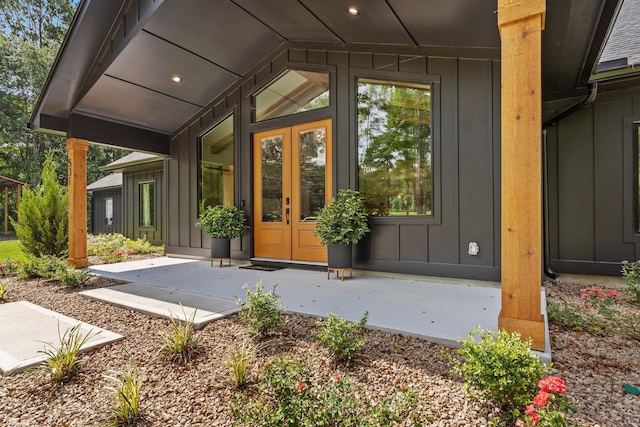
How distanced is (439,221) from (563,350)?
2.21m

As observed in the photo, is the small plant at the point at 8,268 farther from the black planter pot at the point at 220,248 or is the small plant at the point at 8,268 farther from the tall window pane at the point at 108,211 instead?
the tall window pane at the point at 108,211

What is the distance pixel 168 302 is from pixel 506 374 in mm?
3215

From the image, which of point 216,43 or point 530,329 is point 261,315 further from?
point 216,43

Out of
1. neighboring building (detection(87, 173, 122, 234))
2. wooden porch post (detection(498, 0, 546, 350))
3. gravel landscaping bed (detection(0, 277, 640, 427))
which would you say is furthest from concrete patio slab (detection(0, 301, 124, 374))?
neighboring building (detection(87, 173, 122, 234))

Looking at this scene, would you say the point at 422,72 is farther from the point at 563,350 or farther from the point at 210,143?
the point at 210,143

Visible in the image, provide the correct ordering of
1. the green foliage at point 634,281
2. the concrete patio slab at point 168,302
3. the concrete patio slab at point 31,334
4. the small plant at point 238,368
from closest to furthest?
the small plant at point 238,368, the concrete patio slab at point 31,334, the concrete patio slab at point 168,302, the green foliage at point 634,281

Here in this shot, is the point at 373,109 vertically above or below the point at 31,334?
above

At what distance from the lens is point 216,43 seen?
5.17m

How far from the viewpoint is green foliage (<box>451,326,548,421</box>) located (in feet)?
5.13

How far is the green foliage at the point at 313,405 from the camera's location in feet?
5.08

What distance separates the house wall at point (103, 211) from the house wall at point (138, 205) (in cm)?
187

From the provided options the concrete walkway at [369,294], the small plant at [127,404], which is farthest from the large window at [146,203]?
the small plant at [127,404]

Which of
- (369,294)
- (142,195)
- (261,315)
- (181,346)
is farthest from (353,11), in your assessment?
(142,195)

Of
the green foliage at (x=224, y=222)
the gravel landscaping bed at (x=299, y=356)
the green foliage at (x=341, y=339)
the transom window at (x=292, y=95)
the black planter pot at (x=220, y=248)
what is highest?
the transom window at (x=292, y=95)
